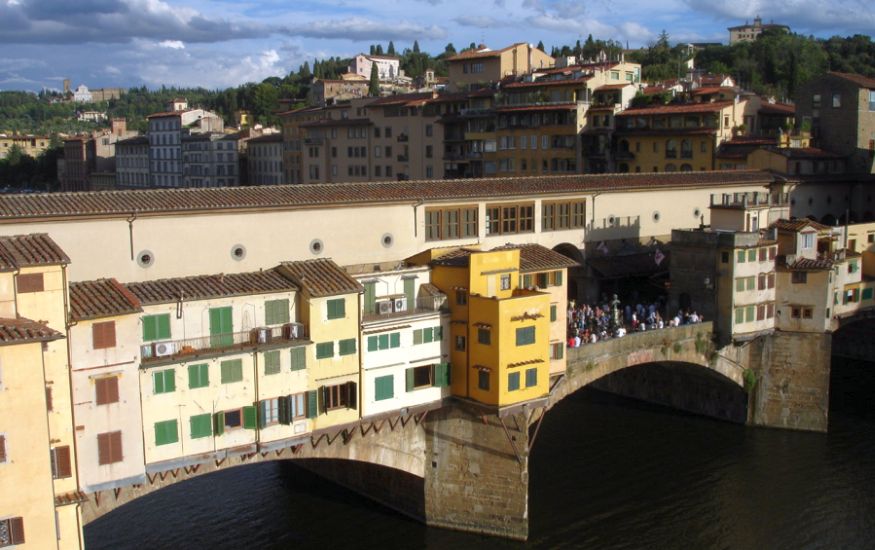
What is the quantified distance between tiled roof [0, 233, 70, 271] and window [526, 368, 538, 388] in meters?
16.5

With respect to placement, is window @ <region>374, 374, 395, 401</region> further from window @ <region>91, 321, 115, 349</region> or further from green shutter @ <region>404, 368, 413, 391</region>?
window @ <region>91, 321, 115, 349</region>

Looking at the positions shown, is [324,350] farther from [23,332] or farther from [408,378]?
[23,332]

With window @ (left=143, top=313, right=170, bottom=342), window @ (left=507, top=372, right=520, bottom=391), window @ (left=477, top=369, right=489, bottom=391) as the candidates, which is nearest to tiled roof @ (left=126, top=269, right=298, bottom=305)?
window @ (left=143, top=313, right=170, bottom=342)

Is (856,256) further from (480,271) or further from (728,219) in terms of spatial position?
(480,271)

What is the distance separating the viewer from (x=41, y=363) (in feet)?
79.2

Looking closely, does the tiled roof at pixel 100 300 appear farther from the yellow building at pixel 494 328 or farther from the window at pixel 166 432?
the yellow building at pixel 494 328

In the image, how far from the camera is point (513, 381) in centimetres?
3419

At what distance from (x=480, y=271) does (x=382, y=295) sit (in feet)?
12.0

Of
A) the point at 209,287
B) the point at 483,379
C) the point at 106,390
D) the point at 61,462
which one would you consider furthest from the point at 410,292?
the point at 61,462

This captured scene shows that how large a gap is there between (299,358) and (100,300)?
6.76 meters

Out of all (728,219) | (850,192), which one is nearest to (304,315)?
(728,219)

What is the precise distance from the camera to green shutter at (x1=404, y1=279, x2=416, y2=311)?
1378 inches

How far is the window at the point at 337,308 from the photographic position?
104ft

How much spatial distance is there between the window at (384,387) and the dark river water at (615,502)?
626 cm
